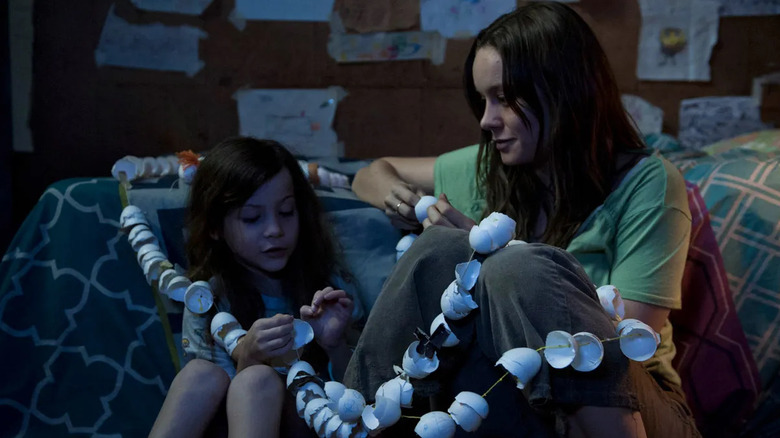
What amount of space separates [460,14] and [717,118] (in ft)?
2.89

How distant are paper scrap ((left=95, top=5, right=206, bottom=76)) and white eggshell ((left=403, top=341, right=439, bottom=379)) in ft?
4.75

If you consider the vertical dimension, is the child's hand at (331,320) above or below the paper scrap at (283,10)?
below

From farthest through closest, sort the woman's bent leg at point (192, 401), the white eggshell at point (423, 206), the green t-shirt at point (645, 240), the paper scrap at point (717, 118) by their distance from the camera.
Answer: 1. the paper scrap at point (717, 118)
2. the white eggshell at point (423, 206)
3. the green t-shirt at point (645, 240)
4. the woman's bent leg at point (192, 401)

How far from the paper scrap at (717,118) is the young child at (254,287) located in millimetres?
1346

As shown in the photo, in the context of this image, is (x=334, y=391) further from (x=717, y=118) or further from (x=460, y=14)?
(x=717, y=118)

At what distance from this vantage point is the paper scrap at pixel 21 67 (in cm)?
226

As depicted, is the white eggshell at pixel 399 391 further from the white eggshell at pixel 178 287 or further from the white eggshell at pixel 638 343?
the white eggshell at pixel 178 287

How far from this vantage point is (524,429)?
1255mm

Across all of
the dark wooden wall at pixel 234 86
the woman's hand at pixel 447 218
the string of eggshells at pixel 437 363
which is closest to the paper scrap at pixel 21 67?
the dark wooden wall at pixel 234 86

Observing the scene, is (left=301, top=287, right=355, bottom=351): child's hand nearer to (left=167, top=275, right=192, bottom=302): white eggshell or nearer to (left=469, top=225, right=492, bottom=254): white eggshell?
(left=167, top=275, right=192, bottom=302): white eggshell

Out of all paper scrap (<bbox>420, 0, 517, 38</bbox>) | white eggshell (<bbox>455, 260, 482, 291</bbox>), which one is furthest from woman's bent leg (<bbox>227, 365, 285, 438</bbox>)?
paper scrap (<bbox>420, 0, 517, 38</bbox>)

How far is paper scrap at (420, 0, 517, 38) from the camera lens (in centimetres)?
244

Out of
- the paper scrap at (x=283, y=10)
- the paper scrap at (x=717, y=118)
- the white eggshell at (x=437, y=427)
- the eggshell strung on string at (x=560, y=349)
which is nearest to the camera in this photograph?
the eggshell strung on string at (x=560, y=349)

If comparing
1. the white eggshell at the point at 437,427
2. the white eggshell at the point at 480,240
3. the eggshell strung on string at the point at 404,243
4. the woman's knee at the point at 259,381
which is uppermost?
the white eggshell at the point at 480,240
